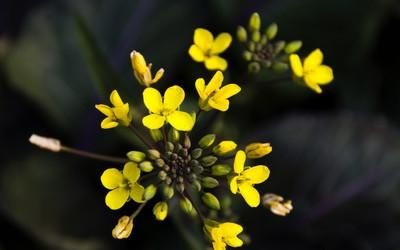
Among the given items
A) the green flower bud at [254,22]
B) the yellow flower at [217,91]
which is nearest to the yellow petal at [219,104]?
the yellow flower at [217,91]

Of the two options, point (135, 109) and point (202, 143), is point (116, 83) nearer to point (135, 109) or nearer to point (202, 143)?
point (135, 109)

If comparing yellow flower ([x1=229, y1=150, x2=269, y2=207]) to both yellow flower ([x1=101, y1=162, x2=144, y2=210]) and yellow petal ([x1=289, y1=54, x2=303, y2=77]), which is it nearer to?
yellow flower ([x1=101, y1=162, x2=144, y2=210])

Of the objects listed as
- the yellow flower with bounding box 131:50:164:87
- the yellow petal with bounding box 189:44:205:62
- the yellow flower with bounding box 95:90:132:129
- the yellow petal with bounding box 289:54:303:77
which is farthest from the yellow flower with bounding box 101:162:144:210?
the yellow petal with bounding box 289:54:303:77

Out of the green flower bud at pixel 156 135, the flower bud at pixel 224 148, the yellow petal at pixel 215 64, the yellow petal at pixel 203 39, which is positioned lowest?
the green flower bud at pixel 156 135

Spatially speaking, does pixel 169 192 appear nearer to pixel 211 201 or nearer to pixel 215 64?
pixel 211 201

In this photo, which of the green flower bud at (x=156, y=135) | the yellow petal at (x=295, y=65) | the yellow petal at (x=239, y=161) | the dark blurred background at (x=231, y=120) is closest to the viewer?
the yellow petal at (x=239, y=161)

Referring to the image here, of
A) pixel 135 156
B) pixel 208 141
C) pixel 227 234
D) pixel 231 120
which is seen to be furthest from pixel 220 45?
pixel 231 120

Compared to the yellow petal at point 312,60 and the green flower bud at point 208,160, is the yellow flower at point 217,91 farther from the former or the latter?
the yellow petal at point 312,60

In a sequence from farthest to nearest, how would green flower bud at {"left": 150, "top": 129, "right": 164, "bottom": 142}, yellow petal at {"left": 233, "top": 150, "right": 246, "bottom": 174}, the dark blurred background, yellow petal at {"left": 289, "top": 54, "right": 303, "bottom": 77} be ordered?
1. the dark blurred background
2. yellow petal at {"left": 289, "top": 54, "right": 303, "bottom": 77}
3. green flower bud at {"left": 150, "top": 129, "right": 164, "bottom": 142}
4. yellow petal at {"left": 233, "top": 150, "right": 246, "bottom": 174}
